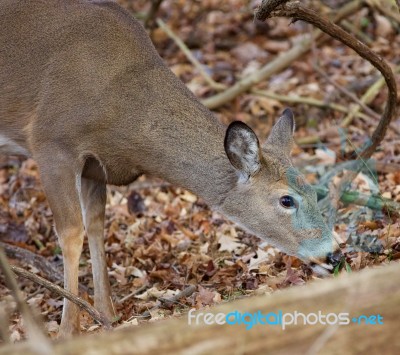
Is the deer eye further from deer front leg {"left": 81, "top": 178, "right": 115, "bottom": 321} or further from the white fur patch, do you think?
the white fur patch

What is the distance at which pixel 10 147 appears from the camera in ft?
22.9

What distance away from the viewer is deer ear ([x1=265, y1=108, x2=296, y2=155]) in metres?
6.74

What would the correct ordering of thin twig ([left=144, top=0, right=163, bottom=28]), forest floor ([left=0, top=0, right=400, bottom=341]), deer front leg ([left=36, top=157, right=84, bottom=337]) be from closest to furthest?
deer front leg ([left=36, top=157, right=84, bottom=337]) → forest floor ([left=0, top=0, right=400, bottom=341]) → thin twig ([left=144, top=0, right=163, bottom=28])

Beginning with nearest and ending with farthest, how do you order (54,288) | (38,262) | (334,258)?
1. (54,288)
2. (334,258)
3. (38,262)

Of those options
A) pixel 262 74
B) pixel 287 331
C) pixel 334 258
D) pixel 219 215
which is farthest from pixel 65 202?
pixel 262 74

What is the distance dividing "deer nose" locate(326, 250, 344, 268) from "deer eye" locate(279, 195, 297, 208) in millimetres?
477

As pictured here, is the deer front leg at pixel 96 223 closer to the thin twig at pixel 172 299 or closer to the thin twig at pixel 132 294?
the thin twig at pixel 132 294

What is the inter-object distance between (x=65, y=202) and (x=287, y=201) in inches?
68.4

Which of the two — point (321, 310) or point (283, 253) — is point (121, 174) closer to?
point (283, 253)

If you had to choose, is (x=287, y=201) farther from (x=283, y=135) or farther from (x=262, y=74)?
(x=262, y=74)

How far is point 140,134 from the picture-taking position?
21.5 ft

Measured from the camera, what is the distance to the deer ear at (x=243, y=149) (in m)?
6.08

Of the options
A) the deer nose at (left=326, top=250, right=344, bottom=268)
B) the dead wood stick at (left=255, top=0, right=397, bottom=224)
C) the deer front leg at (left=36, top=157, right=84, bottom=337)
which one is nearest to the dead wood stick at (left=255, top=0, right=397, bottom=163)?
the dead wood stick at (left=255, top=0, right=397, bottom=224)

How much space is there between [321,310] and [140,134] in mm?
3660
